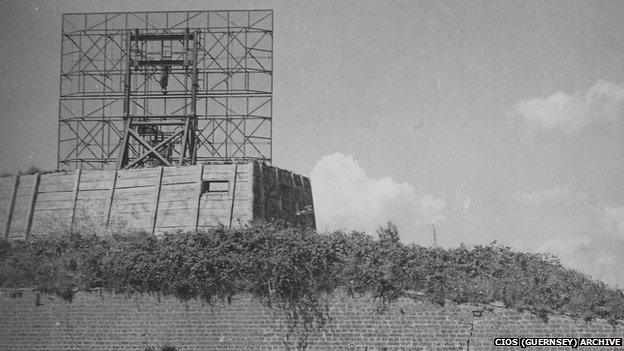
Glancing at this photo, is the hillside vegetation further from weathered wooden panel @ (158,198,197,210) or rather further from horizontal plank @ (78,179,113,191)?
horizontal plank @ (78,179,113,191)

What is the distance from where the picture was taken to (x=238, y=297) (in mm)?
13859

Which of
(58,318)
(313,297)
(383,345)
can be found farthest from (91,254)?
(383,345)

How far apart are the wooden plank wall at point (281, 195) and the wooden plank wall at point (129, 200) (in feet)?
1.32

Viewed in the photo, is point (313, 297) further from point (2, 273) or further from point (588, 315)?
point (2, 273)

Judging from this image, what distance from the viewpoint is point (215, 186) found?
19.7 metres

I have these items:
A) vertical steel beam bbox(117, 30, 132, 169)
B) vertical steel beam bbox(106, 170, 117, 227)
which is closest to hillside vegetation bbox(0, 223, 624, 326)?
vertical steel beam bbox(106, 170, 117, 227)

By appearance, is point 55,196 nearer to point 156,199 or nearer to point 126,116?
point 156,199

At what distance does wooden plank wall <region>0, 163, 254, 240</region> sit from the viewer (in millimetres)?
19328

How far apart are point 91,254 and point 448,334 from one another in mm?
8372

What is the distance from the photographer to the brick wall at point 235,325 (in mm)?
13055

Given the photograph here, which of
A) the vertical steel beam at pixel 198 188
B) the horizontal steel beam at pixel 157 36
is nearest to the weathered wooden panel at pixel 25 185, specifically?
the vertical steel beam at pixel 198 188

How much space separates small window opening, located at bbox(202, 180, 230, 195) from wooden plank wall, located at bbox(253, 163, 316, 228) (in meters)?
0.95

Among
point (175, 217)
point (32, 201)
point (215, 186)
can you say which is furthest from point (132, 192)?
point (32, 201)

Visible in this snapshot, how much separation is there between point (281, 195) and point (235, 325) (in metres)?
7.41
